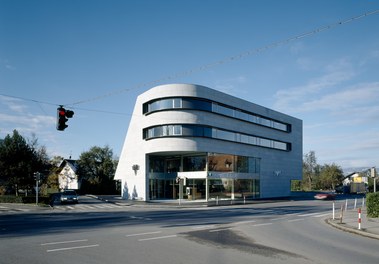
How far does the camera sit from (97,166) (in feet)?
246

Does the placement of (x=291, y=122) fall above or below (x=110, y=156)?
above

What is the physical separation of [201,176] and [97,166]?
40150mm

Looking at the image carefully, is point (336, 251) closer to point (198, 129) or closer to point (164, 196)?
point (198, 129)

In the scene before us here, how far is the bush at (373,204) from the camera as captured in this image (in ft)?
66.3

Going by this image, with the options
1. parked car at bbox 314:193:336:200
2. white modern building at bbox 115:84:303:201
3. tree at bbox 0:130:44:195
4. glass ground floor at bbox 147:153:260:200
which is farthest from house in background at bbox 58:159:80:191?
parked car at bbox 314:193:336:200

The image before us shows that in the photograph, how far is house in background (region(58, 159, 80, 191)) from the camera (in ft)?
258

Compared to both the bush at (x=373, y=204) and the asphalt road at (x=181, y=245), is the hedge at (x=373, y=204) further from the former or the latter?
the asphalt road at (x=181, y=245)

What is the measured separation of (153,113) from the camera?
4150 centimetres

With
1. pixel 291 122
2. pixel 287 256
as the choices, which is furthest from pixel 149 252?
pixel 291 122

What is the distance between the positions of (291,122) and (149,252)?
52.4m

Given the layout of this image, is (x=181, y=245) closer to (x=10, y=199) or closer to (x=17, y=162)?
(x=10, y=199)

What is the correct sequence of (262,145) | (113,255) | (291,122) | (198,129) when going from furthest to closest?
(291,122), (262,145), (198,129), (113,255)

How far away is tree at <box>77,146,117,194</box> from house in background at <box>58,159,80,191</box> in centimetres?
341

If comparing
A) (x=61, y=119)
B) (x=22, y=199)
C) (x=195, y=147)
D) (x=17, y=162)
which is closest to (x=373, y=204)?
(x=61, y=119)
